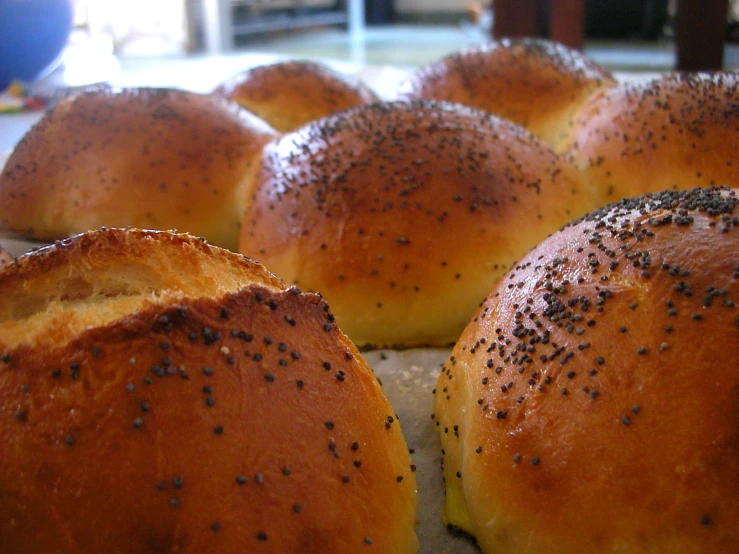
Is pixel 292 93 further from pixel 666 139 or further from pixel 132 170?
pixel 666 139

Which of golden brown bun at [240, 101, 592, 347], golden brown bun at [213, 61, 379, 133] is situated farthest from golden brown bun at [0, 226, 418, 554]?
golden brown bun at [213, 61, 379, 133]

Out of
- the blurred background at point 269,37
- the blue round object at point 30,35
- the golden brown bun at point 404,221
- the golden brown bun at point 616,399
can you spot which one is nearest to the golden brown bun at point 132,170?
the golden brown bun at point 404,221

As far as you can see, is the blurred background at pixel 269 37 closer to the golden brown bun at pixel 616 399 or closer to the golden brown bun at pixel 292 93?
the golden brown bun at pixel 292 93

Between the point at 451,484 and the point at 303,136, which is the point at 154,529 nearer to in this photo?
the point at 451,484

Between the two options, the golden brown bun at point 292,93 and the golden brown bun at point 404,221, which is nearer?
the golden brown bun at point 404,221

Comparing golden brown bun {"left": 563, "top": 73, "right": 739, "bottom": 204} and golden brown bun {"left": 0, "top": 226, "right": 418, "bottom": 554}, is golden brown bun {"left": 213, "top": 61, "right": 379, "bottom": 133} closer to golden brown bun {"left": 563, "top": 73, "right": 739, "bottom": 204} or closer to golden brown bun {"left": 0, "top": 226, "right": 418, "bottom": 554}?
golden brown bun {"left": 563, "top": 73, "right": 739, "bottom": 204}

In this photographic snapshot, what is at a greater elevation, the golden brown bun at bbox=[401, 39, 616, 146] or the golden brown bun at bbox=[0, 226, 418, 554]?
the golden brown bun at bbox=[401, 39, 616, 146]

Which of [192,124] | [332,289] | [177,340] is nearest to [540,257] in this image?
[332,289]
